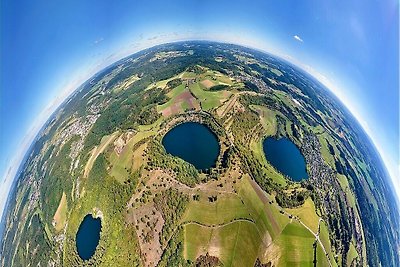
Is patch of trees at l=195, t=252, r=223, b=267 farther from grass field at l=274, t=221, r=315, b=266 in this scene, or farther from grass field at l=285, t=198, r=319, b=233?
grass field at l=285, t=198, r=319, b=233

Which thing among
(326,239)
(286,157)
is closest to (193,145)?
(286,157)

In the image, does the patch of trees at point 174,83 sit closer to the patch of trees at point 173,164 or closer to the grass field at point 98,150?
the patch of trees at point 173,164

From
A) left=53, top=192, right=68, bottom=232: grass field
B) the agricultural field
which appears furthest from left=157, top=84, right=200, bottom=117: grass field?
left=53, top=192, right=68, bottom=232: grass field

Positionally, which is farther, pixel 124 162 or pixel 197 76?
pixel 197 76

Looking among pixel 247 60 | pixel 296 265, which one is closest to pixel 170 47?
pixel 247 60

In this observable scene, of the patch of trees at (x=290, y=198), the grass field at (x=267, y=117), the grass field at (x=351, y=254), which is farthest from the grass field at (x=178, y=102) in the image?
the grass field at (x=351, y=254)

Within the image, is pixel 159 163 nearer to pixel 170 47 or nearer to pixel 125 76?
pixel 125 76
